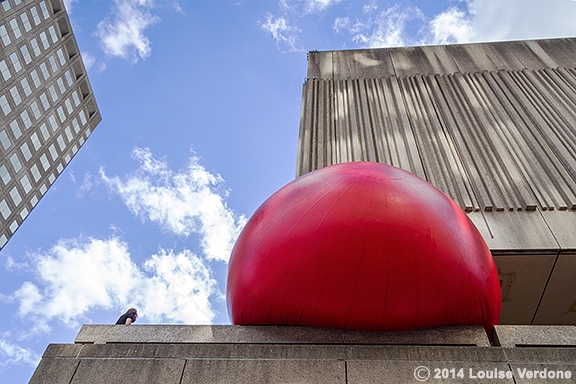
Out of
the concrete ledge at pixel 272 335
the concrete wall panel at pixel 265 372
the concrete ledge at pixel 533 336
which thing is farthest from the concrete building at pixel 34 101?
the concrete ledge at pixel 533 336

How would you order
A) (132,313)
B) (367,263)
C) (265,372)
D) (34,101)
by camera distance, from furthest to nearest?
1. (34,101)
2. (132,313)
3. (265,372)
4. (367,263)

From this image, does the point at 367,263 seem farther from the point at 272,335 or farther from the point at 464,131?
the point at 464,131

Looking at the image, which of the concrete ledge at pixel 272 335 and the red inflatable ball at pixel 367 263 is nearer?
the red inflatable ball at pixel 367 263

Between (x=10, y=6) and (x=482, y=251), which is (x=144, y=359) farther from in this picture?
(x=10, y=6)

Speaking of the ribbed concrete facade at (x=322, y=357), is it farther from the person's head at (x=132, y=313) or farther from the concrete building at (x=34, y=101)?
the concrete building at (x=34, y=101)

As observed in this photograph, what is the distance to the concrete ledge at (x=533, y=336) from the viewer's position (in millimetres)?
4961

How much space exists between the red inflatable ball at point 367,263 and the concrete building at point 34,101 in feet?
169

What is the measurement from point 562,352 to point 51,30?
64879mm

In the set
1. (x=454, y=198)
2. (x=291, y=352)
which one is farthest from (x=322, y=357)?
(x=454, y=198)

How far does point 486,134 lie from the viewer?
40.2 ft

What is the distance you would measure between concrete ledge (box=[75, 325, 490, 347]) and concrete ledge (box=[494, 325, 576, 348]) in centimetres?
33

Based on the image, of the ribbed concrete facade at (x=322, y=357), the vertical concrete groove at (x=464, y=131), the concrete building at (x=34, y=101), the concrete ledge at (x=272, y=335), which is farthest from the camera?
the concrete building at (x=34, y=101)

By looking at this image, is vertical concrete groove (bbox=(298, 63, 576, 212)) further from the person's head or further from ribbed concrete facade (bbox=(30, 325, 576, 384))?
the person's head

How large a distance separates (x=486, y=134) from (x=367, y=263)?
31.6ft
